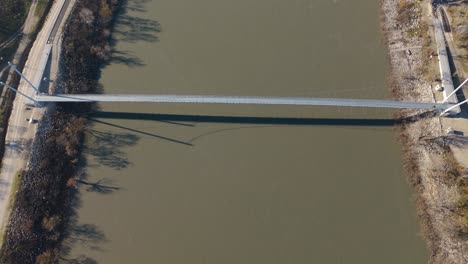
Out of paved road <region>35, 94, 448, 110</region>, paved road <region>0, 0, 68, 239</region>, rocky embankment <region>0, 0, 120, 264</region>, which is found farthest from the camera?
paved road <region>35, 94, 448, 110</region>

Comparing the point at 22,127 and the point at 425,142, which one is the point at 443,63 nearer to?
the point at 425,142

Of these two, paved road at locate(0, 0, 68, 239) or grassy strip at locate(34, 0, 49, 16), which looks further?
grassy strip at locate(34, 0, 49, 16)

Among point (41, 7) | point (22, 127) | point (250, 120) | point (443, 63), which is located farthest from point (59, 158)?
point (443, 63)

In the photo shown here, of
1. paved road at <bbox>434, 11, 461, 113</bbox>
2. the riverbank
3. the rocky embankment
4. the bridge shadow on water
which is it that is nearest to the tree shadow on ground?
the rocky embankment

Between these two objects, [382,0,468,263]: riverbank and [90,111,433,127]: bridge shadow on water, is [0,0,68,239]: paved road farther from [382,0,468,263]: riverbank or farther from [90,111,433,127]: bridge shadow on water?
[382,0,468,263]: riverbank

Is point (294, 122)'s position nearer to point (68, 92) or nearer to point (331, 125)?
point (331, 125)

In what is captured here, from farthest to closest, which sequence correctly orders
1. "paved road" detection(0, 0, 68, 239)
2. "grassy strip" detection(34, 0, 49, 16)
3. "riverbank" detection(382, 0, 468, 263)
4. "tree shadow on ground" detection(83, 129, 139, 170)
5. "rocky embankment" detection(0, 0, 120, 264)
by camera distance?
"grassy strip" detection(34, 0, 49, 16)
"tree shadow on ground" detection(83, 129, 139, 170)
"paved road" detection(0, 0, 68, 239)
"rocky embankment" detection(0, 0, 120, 264)
"riverbank" detection(382, 0, 468, 263)

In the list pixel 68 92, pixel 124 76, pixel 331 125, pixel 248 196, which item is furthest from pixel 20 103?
pixel 331 125
